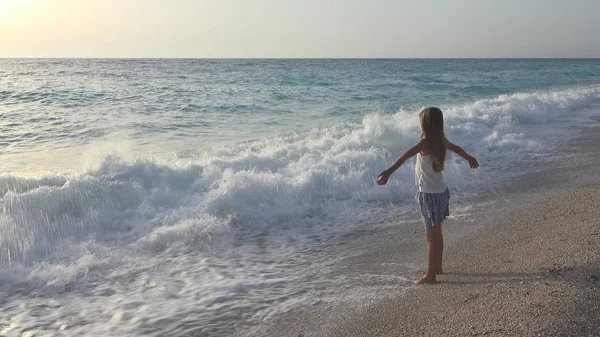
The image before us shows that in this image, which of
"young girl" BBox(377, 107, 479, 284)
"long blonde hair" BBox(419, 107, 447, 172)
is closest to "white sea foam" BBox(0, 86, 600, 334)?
"young girl" BBox(377, 107, 479, 284)

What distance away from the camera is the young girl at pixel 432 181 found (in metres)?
4.30

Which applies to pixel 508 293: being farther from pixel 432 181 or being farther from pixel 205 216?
pixel 205 216

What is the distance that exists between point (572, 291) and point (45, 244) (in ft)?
17.2

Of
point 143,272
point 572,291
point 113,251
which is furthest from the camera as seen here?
point 113,251

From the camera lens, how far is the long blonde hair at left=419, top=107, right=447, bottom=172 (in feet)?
13.9

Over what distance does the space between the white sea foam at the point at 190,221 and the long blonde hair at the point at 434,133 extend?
5.38 ft

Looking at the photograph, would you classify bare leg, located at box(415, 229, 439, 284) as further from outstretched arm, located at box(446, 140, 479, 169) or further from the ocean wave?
the ocean wave

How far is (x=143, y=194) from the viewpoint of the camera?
24.2ft

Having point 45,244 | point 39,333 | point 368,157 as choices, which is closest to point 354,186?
point 368,157

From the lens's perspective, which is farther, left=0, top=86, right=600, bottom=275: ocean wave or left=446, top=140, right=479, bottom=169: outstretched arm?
left=0, top=86, right=600, bottom=275: ocean wave

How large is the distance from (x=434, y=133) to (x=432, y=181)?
0.43 m

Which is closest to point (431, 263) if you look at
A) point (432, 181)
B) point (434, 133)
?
point (432, 181)

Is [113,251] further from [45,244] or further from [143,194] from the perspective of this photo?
[143,194]

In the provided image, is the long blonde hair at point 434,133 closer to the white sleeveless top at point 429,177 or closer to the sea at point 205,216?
the white sleeveless top at point 429,177
